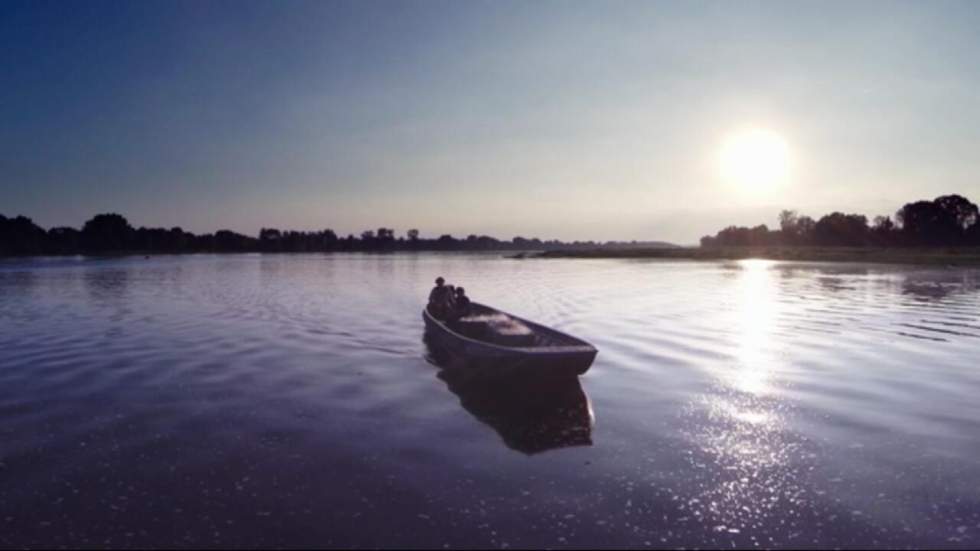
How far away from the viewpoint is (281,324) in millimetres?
32656

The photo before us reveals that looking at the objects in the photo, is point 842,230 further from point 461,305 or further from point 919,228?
point 461,305

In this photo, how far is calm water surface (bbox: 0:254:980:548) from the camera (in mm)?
9039

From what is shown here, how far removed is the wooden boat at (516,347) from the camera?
16578 mm

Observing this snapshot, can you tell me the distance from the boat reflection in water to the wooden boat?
0.24 m

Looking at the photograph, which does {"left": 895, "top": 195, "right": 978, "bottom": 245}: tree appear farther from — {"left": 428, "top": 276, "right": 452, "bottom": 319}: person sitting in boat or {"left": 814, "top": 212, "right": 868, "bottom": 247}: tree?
{"left": 428, "top": 276, "right": 452, "bottom": 319}: person sitting in boat

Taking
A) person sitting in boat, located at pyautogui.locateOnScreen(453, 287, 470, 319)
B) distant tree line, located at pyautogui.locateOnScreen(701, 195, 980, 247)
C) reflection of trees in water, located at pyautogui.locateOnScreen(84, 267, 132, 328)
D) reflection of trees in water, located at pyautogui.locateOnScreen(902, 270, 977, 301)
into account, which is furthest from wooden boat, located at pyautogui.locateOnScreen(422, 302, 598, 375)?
distant tree line, located at pyautogui.locateOnScreen(701, 195, 980, 247)

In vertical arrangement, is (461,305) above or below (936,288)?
above

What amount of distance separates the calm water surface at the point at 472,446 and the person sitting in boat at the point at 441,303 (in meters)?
2.50

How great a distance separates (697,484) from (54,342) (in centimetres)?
2840

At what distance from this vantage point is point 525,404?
16.4 m

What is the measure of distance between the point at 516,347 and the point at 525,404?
1.88m

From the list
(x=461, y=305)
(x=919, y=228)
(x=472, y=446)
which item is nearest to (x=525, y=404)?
(x=472, y=446)

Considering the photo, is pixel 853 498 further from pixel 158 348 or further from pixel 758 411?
pixel 158 348

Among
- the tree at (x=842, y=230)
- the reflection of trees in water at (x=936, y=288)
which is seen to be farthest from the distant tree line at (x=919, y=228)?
the reflection of trees in water at (x=936, y=288)
